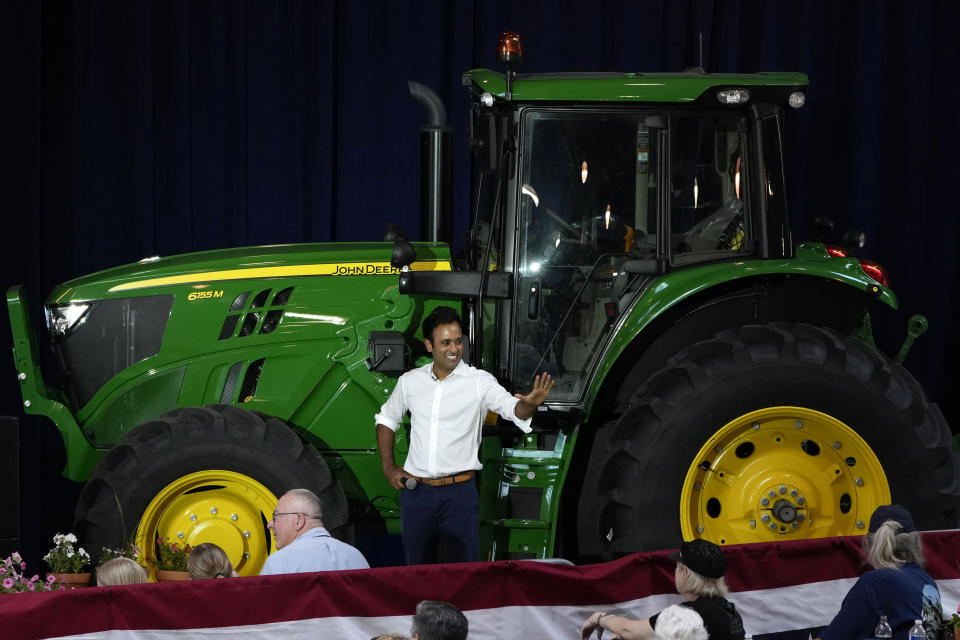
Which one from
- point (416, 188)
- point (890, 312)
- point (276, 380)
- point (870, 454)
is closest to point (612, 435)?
point (870, 454)

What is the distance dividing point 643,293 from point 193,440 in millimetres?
2206

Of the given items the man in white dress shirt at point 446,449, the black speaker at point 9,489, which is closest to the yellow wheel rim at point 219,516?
the black speaker at point 9,489

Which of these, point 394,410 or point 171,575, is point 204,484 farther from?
point 394,410

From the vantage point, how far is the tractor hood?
6.00 meters

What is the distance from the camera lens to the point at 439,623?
10.8 ft

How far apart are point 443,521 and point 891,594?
1937 mm

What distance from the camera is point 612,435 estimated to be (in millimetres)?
5488

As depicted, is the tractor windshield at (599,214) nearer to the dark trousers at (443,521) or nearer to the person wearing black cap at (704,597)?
the dark trousers at (443,521)

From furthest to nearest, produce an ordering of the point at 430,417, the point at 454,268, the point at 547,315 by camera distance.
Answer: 1. the point at 454,268
2. the point at 547,315
3. the point at 430,417

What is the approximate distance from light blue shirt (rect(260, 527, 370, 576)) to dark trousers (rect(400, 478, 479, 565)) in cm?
76

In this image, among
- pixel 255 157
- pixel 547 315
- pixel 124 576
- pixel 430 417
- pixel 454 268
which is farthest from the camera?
pixel 255 157

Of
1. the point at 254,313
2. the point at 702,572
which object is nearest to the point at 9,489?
the point at 254,313

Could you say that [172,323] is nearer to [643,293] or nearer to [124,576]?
[124,576]

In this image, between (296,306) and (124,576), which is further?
(296,306)
